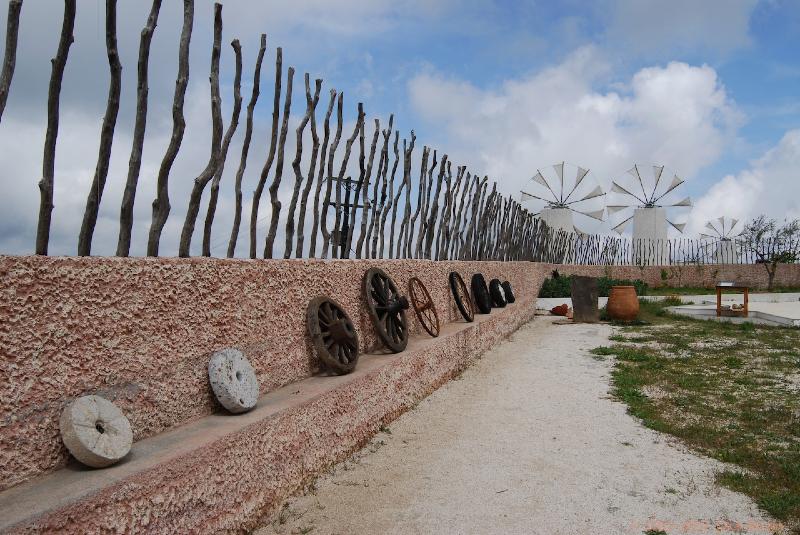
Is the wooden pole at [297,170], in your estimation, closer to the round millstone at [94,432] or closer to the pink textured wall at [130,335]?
the pink textured wall at [130,335]

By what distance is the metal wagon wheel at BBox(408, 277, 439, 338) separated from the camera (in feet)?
21.2

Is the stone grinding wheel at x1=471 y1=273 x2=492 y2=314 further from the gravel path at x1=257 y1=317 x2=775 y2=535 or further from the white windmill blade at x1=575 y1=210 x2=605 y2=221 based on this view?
the white windmill blade at x1=575 y1=210 x2=605 y2=221

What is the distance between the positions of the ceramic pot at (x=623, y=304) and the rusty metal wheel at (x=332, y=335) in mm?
8804

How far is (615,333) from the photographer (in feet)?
34.5

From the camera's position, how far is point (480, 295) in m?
9.30

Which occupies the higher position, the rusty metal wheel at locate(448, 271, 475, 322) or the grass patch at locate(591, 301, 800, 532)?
the rusty metal wheel at locate(448, 271, 475, 322)

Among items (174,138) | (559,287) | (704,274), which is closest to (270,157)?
(174,138)

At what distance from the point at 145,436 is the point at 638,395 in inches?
172

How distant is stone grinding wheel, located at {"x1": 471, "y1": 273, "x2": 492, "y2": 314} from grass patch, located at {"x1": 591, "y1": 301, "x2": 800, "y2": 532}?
5.64ft

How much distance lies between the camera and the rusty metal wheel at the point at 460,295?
7992mm

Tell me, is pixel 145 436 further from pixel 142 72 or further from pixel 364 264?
pixel 364 264

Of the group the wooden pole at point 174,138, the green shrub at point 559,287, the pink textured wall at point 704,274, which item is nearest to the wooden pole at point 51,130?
the wooden pole at point 174,138

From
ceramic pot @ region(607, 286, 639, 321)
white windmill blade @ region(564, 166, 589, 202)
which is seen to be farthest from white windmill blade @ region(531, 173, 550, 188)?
ceramic pot @ region(607, 286, 639, 321)

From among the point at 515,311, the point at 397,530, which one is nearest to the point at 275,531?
the point at 397,530
